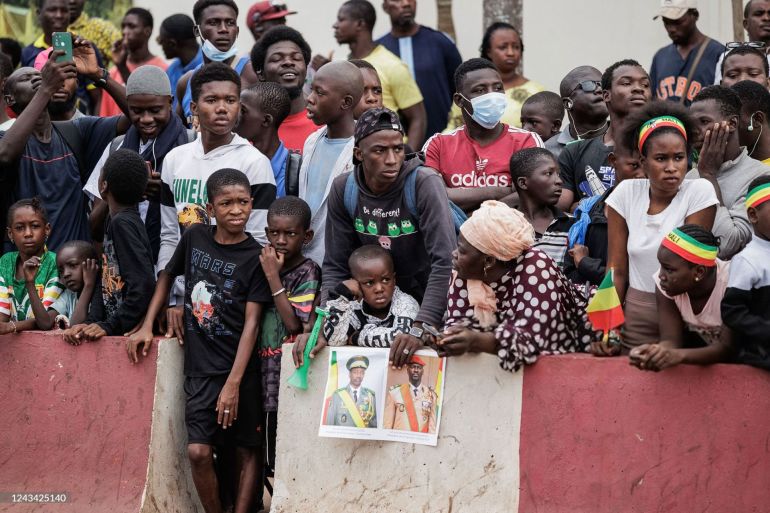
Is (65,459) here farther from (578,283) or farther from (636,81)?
(636,81)

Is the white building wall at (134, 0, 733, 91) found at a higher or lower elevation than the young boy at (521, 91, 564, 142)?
higher

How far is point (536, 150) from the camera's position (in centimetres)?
754

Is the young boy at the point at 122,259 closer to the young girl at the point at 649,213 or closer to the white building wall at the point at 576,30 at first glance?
the young girl at the point at 649,213

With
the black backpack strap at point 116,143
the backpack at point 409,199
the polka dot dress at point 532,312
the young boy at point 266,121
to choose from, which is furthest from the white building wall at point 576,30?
the polka dot dress at point 532,312

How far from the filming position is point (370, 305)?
→ 698 cm

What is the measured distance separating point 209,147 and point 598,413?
125 inches

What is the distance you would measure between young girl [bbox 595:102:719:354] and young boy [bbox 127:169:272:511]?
6.91 ft

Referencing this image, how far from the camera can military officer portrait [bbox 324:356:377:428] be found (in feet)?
22.3

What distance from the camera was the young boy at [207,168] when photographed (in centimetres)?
775

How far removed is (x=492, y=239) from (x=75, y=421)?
301 centimetres

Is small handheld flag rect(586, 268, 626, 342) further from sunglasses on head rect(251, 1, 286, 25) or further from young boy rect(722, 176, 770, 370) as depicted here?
sunglasses on head rect(251, 1, 286, 25)

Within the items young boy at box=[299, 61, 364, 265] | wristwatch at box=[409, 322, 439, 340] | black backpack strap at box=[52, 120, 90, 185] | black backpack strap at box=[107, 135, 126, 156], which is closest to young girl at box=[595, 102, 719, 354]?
wristwatch at box=[409, 322, 439, 340]

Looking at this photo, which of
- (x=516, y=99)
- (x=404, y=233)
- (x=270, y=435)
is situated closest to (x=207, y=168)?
(x=404, y=233)

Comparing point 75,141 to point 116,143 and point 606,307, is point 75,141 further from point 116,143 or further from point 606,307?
point 606,307
